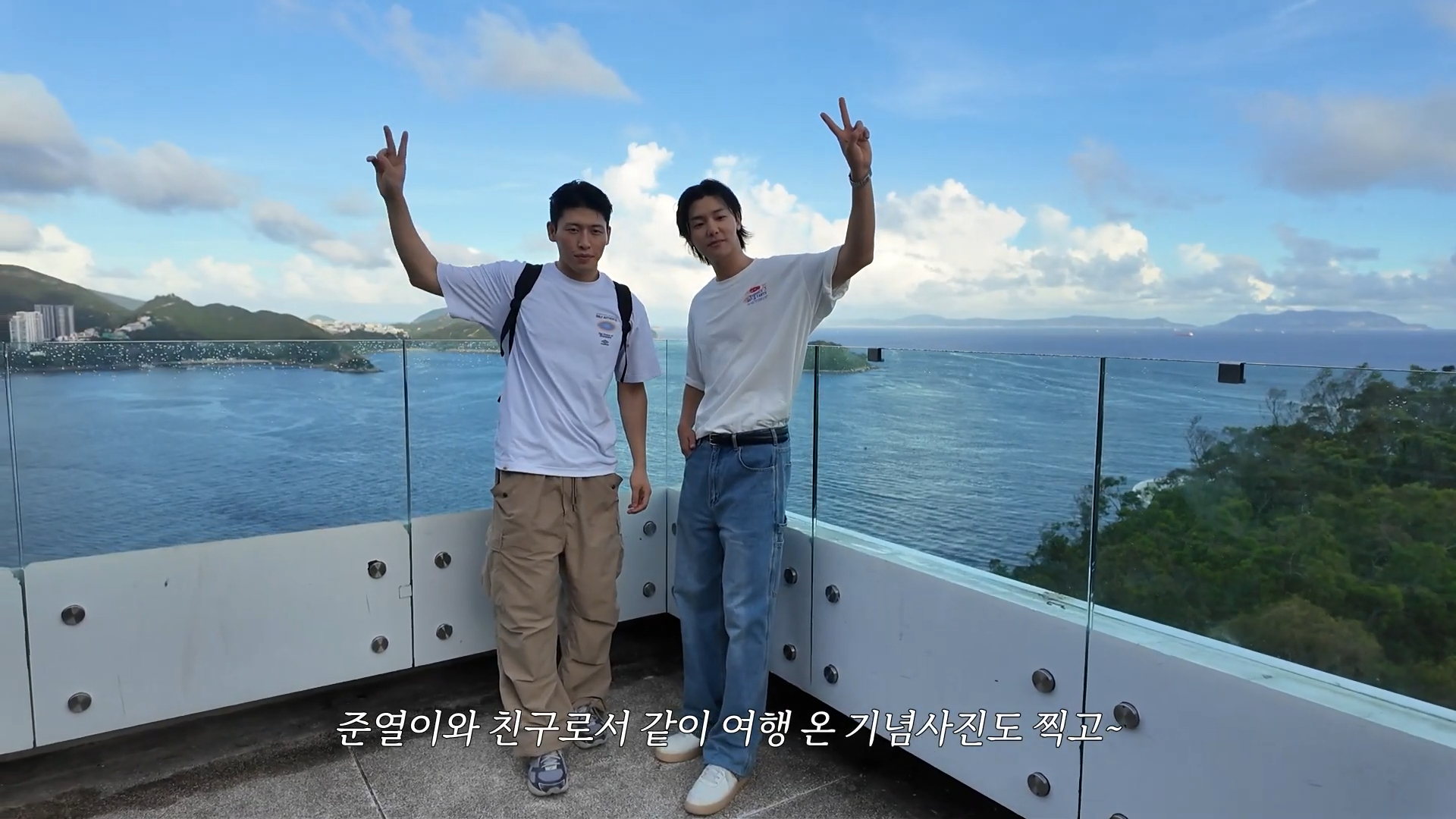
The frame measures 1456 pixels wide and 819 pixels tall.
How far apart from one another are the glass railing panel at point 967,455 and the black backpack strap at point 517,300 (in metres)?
0.93

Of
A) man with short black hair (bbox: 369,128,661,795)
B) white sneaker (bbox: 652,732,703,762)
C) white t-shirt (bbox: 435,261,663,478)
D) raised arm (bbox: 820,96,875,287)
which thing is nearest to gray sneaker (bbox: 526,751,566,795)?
man with short black hair (bbox: 369,128,661,795)

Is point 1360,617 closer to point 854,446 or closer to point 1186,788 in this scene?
point 1186,788

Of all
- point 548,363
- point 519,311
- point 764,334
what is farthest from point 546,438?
point 764,334

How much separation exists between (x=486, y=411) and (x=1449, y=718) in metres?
2.69

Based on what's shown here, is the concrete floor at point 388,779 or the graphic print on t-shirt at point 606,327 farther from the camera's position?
the graphic print on t-shirt at point 606,327

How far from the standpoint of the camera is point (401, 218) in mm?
2232

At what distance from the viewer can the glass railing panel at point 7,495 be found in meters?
2.19

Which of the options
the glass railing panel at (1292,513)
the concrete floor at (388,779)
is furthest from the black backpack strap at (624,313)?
the glass railing panel at (1292,513)

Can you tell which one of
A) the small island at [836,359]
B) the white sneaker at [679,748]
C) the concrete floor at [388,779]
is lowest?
the concrete floor at [388,779]

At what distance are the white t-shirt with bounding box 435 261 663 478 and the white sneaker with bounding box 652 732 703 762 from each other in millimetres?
838

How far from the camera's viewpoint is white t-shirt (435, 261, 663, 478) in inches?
91.4

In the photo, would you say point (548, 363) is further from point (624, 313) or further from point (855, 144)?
point (855, 144)

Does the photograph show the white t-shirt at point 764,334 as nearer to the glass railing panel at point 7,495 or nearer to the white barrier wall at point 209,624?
the white barrier wall at point 209,624

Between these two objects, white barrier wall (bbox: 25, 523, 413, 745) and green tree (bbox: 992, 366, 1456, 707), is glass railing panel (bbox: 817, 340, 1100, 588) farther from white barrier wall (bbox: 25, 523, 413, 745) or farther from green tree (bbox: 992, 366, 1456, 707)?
white barrier wall (bbox: 25, 523, 413, 745)
